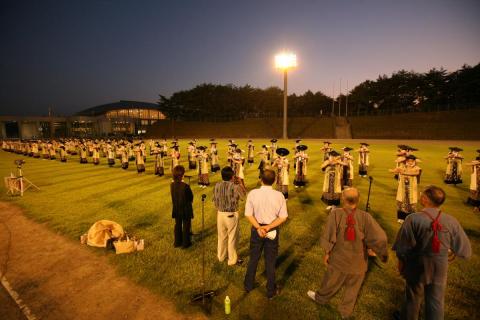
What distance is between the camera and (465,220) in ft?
29.6

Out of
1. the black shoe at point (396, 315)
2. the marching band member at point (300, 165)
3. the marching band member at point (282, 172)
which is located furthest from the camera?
the marching band member at point (300, 165)

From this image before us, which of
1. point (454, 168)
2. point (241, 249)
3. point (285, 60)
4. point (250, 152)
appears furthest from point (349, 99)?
point (241, 249)

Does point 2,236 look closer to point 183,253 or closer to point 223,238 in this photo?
point 183,253

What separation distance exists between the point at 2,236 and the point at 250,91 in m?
82.5

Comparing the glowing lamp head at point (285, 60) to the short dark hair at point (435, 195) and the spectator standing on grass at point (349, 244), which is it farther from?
the short dark hair at point (435, 195)

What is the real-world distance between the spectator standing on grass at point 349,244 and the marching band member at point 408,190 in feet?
18.5

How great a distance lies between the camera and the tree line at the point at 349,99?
53938 mm

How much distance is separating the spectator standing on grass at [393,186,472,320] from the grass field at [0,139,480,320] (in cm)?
106

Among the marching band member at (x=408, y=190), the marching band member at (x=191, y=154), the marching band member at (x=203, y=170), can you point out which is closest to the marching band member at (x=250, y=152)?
the marching band member at (x=191, y=154)

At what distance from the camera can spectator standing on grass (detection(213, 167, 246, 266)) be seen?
5.68 meters

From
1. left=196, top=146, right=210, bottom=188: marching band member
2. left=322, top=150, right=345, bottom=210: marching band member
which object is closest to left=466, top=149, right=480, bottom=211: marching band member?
left=322, top=150, right=345, bottom=210: marching band member

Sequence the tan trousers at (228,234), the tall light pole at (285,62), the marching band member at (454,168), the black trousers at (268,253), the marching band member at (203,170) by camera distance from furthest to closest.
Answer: the tall light pole at (285,62) → the marching band member at (203,170) → the marching band member at (454,168) → the tan trousers at (228,234) → the black trousers at (268,253)

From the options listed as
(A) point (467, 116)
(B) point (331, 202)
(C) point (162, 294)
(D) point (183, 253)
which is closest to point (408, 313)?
(C) point (162, 294)

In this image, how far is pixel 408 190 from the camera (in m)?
8.73
